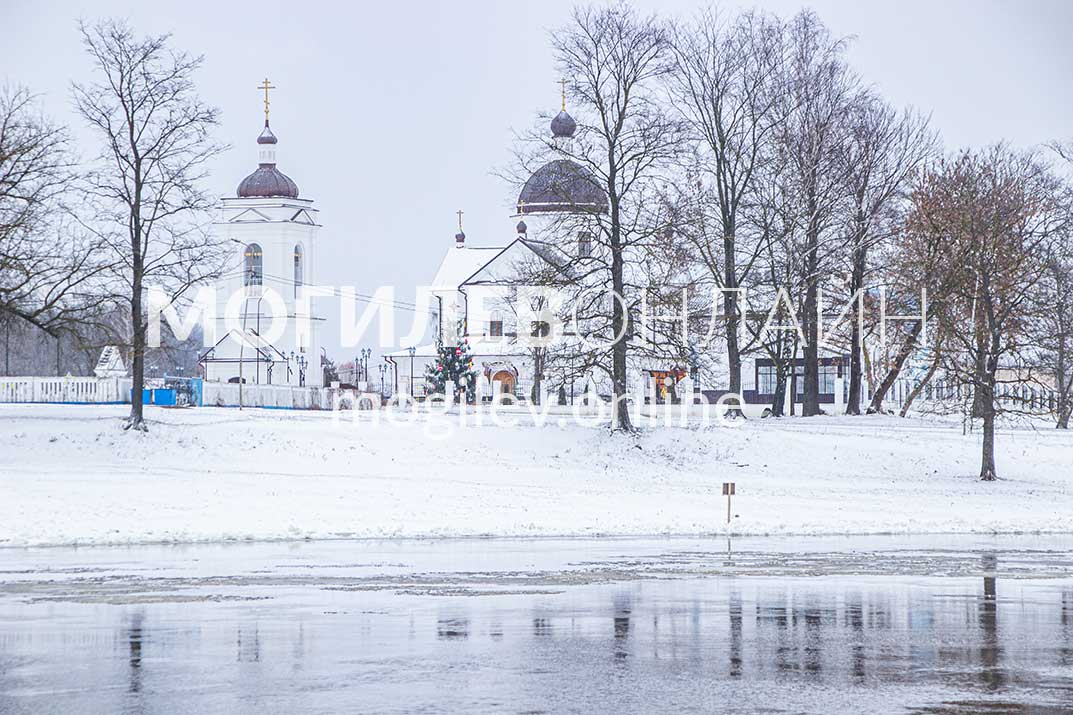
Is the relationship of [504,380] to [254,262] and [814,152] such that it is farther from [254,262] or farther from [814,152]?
[814,152]

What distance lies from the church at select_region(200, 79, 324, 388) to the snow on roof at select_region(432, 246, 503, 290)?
1140cm

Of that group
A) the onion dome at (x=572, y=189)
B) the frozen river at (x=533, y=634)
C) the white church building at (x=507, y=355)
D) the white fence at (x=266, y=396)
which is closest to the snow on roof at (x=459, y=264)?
the white church building at (x=507, y=355)

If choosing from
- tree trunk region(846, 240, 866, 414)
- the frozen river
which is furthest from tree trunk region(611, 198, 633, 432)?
the frozen river

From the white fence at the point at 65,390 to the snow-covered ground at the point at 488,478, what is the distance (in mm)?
4777

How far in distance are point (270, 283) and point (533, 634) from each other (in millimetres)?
104247

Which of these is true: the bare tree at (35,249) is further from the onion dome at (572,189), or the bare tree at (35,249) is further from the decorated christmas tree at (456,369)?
the decorated christmas tree at (456,369)

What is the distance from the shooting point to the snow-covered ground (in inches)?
1207

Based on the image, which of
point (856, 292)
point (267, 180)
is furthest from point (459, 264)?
point (856, 292)

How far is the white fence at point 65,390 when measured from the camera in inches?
2142

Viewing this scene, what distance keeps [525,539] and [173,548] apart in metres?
6.68

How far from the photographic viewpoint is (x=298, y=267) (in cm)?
11844

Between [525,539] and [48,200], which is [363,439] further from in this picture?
[525,539]

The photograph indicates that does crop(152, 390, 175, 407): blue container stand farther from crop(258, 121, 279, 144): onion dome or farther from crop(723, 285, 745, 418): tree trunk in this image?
crop(258, 121, 279, 144): onion dome

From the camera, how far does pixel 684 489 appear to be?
41812mm
